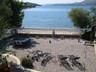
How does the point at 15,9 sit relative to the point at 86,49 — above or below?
above

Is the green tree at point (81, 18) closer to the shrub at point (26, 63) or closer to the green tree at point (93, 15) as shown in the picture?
the green tree at point (93, 15)

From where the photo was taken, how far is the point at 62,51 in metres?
18.6

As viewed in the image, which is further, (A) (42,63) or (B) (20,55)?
(B) (20,55)

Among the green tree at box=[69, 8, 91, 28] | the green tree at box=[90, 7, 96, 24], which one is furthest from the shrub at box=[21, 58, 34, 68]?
the green tree at box=[90, 7, 96, 24]

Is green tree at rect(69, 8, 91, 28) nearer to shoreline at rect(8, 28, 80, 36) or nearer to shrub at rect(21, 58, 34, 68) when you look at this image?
shoreline at rect(8, 28, 80, 36)

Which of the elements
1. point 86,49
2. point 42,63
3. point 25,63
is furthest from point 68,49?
point 25,63

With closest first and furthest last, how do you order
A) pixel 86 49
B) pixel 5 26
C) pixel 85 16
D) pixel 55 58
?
pixel 5 26, pixel 55 58, pixel 86 49, pixel 85 16

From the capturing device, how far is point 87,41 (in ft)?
68.7

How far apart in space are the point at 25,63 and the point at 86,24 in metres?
15.9

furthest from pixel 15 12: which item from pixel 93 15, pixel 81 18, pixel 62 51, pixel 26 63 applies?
pixel 26 63

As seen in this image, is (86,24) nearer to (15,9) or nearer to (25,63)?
(15,9)

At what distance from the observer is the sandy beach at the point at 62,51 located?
14.3 meters

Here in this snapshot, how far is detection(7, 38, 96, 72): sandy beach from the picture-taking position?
14.3m

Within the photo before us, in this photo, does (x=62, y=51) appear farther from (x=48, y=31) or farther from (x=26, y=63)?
(x=48, y=31)
